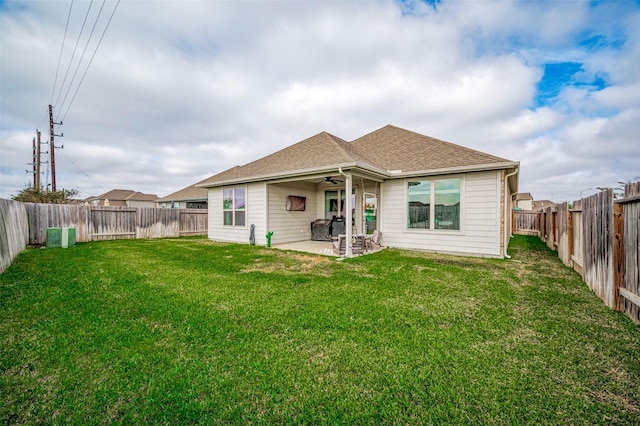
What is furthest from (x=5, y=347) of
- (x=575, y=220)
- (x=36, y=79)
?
(x=36, y=79)

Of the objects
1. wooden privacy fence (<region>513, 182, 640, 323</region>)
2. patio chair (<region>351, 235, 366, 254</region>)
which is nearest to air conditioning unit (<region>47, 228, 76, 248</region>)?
patio chair (<region>351, 235, 366, 254</region>)

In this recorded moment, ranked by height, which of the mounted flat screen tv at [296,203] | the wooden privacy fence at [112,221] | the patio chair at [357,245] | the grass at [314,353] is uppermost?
the mounted flat screen tv at [296,203]

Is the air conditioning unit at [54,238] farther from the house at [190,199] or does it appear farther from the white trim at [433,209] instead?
the white trim at [433,209]

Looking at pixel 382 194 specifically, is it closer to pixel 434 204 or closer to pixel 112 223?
pixel 434 204

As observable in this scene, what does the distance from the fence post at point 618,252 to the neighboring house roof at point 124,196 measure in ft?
154

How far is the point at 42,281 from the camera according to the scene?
16.3 feet

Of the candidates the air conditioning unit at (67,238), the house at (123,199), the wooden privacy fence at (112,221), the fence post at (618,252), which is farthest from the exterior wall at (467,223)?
the house at (123,199)

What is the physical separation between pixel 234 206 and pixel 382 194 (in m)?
6.48

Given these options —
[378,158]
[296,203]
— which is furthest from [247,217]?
[378,158]

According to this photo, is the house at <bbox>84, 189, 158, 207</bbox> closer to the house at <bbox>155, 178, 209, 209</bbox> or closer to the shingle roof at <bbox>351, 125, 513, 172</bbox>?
the house at <bbox>155, 178, 209, 209</bbox>

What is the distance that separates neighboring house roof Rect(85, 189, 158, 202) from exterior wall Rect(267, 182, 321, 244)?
37.7 metres

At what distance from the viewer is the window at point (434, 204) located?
806cm

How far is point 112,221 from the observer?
12547 millimetres

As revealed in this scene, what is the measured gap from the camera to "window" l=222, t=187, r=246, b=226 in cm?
1116
